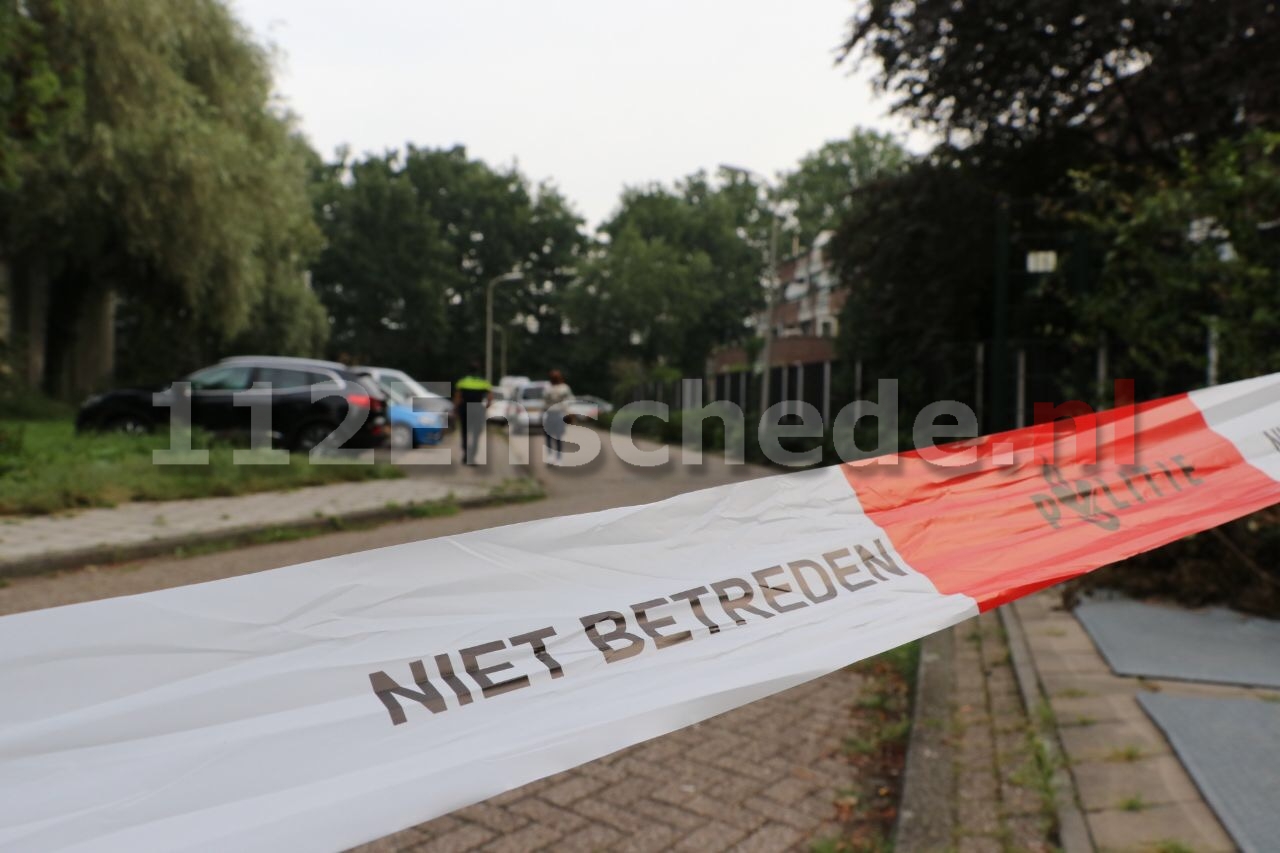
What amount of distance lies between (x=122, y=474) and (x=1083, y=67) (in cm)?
1383

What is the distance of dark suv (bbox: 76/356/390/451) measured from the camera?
17.2 m

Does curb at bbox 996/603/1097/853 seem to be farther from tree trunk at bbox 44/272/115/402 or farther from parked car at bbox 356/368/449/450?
tree trunk at bbox 44/272/115/402

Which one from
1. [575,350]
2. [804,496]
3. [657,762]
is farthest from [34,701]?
[575,350]

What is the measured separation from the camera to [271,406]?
17.3 m

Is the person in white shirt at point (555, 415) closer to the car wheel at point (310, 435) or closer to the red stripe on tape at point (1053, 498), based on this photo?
the car wheel at point (310, 435)

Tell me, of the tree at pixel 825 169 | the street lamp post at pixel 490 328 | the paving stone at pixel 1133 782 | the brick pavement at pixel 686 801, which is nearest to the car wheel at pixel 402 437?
the brick pavement at pixel 686 801

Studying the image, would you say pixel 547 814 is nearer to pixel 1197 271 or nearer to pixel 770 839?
pixel 770 839

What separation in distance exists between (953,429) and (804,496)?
1445 centimetres

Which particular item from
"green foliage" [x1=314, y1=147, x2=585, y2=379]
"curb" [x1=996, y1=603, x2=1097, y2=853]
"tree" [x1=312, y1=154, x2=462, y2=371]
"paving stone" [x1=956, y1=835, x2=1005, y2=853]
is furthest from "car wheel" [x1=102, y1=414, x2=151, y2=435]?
"tree" [x1=312, y1=154, x2=462, y2=371]

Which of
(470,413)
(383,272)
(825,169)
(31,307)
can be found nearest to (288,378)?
(470,413)

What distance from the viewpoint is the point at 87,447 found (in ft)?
48.1

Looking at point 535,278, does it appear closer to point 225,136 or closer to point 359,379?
point 225,136

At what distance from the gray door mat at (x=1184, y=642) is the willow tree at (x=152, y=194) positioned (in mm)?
21682

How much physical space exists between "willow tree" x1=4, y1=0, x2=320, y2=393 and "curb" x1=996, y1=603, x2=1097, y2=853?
21419mm
